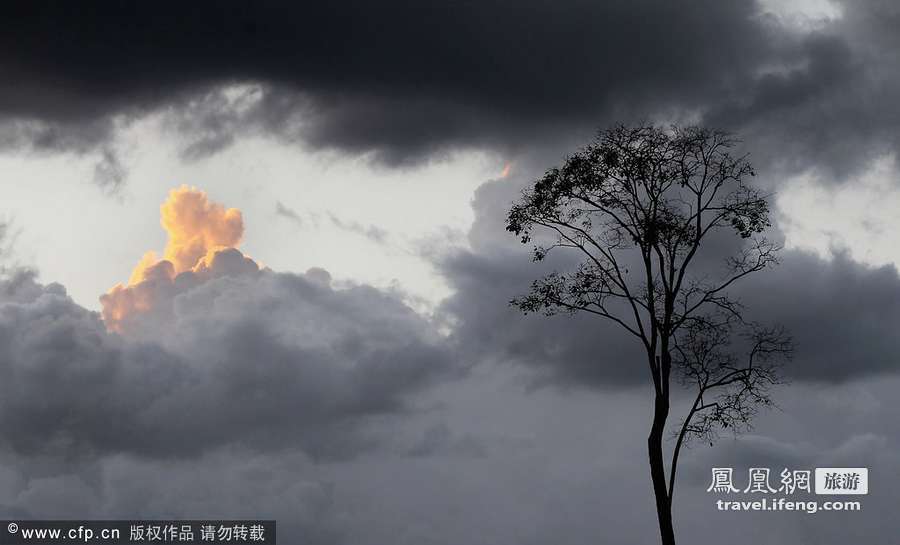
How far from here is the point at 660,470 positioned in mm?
37188

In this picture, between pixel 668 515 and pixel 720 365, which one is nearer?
pixel 668 515

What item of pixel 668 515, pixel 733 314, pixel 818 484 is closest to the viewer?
pixel 668 515

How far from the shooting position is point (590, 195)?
40.7 m

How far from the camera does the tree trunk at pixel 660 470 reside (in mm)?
36875

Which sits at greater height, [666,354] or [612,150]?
[612,150]

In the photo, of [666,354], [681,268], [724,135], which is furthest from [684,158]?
[666,354]

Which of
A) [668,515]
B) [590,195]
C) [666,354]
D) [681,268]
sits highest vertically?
[590,195]

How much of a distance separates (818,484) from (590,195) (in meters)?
14.6

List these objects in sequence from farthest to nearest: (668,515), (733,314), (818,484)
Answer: (818,484)
(733,314)
(668,515)

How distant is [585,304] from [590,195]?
3.84 meters

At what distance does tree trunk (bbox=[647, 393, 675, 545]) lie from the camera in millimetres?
36875

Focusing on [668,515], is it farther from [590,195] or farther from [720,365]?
[590,195]

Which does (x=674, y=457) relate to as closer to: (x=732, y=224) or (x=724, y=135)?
(x=732, y=224)

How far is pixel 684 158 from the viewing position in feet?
130
